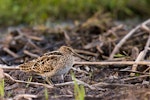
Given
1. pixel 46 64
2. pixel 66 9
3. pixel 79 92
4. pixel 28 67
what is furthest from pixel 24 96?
pixel 66 9

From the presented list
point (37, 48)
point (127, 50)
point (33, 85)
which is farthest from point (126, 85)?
point (37, 48)

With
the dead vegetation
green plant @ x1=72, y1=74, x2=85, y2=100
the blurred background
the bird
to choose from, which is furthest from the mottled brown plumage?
the blurred background

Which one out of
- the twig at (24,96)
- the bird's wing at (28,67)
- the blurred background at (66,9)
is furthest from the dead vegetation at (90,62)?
the blurred background at (66,9)

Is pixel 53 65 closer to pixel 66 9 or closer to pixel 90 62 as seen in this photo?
pixel 90 62

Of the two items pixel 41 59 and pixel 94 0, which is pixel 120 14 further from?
pixel 41 59

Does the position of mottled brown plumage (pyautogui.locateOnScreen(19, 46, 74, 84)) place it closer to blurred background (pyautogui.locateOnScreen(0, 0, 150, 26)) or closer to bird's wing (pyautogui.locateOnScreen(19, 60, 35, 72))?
bird's wing (pyautogui.locateOnScreen(19, 60, 35, 72))

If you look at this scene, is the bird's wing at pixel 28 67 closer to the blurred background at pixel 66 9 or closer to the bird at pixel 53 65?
the bird at pixel 53 65
